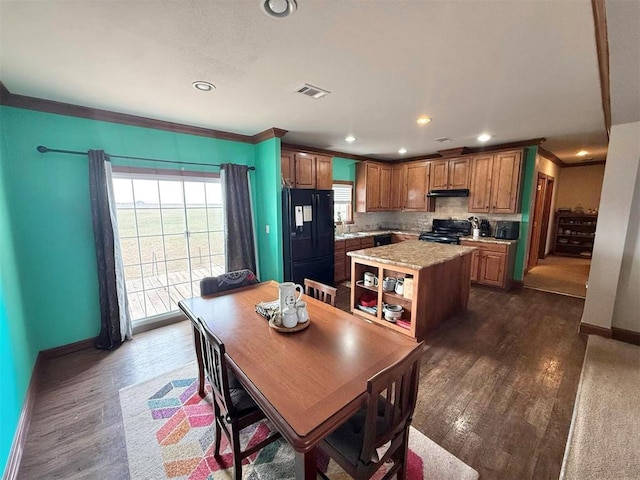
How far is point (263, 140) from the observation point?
12.3 ft

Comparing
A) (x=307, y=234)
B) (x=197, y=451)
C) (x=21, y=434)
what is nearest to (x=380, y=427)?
(x=197, y=451)

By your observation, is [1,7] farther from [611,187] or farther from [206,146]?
[611,187]

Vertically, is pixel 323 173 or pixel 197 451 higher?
pixel 323 173

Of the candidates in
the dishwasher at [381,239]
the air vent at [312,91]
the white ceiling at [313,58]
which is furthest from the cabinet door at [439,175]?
the air vent at [312,91]

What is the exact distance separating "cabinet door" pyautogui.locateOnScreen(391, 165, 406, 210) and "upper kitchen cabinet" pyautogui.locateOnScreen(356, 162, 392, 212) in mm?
116

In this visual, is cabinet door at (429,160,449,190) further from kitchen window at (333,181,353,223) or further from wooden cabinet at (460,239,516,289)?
kitchen window at (333,181,353,223)

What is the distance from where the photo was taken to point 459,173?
4.98 metres

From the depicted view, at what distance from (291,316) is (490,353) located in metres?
2.27

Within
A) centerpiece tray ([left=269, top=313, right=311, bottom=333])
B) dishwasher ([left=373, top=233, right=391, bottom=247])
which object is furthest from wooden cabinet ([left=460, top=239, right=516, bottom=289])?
centerpiece tray ([left=269, top=313, right=311, bottom=333])

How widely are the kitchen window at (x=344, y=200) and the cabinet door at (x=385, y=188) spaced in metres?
0.65

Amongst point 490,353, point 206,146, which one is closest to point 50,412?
point 206,146

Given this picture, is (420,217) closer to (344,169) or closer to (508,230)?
(508,230)

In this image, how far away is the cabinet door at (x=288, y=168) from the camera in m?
3.99

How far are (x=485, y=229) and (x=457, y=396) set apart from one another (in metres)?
3.69
